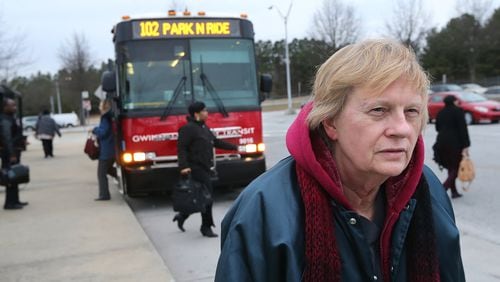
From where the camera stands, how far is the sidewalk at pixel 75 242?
17.3 feet

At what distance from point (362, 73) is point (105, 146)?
8.71m

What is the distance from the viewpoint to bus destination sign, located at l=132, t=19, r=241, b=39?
28.3 feet

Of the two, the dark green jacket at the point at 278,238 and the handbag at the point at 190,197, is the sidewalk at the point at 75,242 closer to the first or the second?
the handbag at the point at 190,197

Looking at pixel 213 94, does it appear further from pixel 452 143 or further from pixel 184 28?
pixel 452 143

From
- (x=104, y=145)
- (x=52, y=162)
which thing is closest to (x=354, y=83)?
(x=104, y=145)

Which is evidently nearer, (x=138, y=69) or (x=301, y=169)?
(x=301, y=169)

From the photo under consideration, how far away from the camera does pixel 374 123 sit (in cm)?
162

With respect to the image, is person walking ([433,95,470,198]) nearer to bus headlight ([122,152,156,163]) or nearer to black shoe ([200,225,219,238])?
black shoe ([200,225,219,238])

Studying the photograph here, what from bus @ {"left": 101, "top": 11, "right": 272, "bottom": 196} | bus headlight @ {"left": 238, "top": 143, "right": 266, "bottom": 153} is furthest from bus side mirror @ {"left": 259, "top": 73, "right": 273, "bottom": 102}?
bus headlight @ {"left": 238, "top": 143, "right": 266, "bottom": 153}

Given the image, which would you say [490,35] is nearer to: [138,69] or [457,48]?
[457,48]

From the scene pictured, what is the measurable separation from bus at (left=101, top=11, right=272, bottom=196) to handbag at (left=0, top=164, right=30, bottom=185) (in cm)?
157

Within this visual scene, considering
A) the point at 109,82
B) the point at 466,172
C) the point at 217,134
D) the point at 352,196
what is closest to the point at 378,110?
the point at 352,196

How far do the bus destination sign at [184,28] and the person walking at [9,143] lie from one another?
241cm

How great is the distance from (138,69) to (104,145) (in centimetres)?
197
